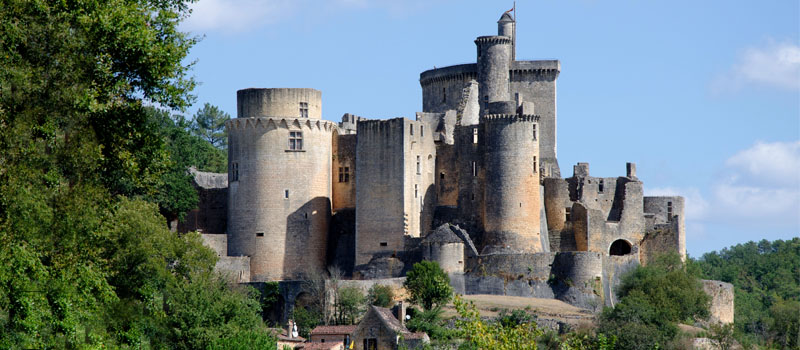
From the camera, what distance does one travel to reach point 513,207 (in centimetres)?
6016

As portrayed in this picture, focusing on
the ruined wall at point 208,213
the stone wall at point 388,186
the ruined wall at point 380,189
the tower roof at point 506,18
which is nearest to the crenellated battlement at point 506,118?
the stone wall at point 388,186

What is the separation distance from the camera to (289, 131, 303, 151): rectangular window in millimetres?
62156

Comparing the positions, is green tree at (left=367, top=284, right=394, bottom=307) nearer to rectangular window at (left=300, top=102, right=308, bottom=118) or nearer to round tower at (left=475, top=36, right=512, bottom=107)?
rectangular window at (left=300, top=102, right=308, bottom=118)

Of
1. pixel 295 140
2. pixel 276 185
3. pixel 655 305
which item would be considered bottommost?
pixel 655 305

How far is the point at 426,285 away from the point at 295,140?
11.0m

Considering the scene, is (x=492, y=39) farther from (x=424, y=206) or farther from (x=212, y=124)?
(x=212, y=124)

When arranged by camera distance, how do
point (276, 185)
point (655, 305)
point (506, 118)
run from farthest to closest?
1. point (276, 185)
2. point (506, 118)
3. point (655, 305)

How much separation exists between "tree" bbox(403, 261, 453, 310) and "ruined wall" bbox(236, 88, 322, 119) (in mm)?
10559

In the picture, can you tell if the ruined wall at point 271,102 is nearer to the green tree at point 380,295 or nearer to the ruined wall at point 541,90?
the green tree at point 380,295

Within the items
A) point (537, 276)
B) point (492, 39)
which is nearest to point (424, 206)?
point (537, 276)

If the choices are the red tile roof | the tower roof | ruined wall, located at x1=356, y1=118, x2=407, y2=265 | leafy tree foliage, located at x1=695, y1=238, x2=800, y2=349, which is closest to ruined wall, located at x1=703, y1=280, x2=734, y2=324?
leafy tree foliage, located at x1=695, y1=238, x2=800, y2=349

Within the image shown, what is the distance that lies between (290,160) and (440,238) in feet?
28.2

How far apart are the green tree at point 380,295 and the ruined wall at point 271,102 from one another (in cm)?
1038

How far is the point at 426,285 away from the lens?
55.6 meters
